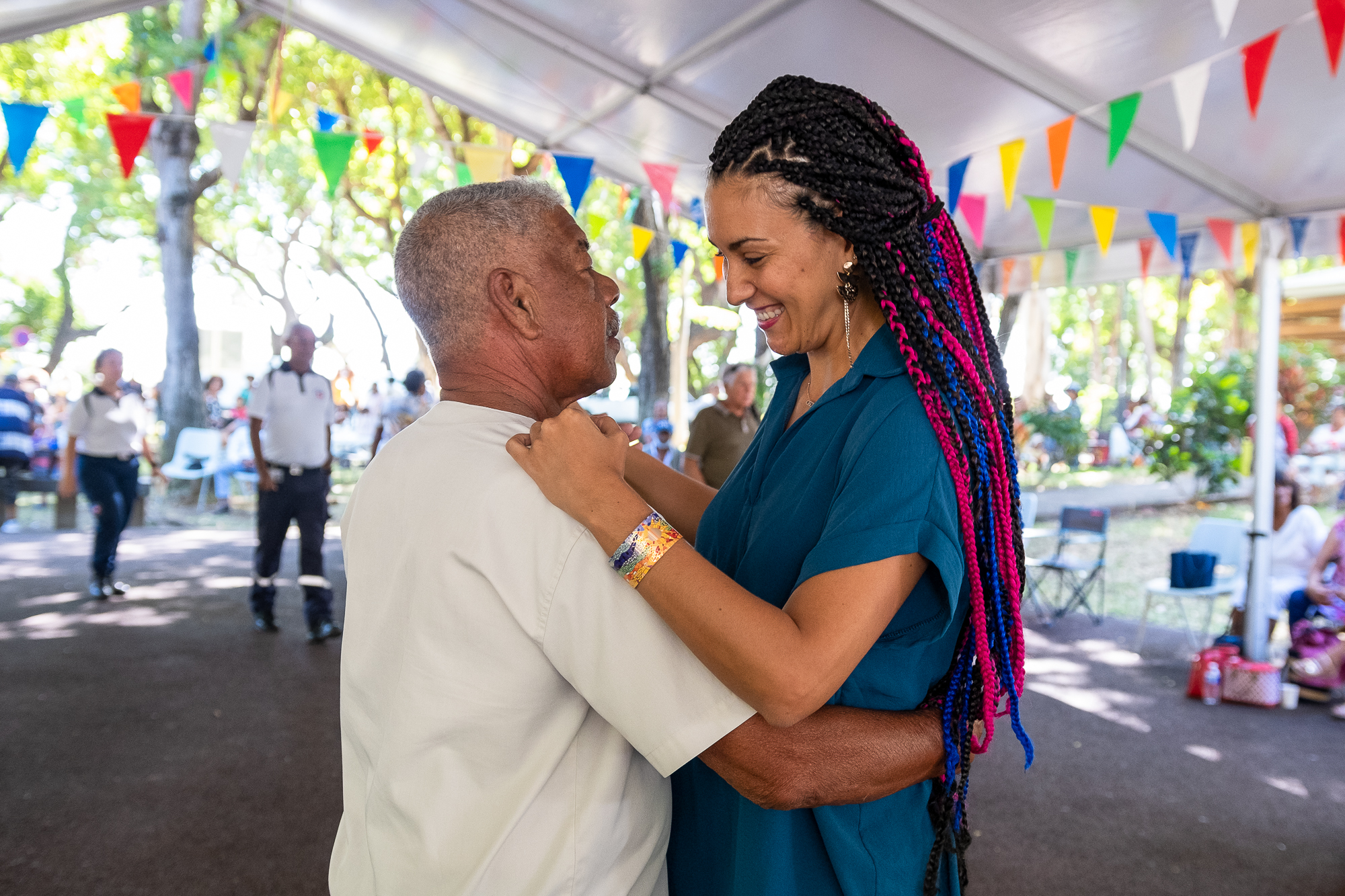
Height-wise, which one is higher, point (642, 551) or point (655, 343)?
point (655, 343)

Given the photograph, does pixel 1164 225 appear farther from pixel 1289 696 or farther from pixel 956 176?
pixel 1289 696

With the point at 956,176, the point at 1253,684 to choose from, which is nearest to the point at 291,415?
the point at 956,176

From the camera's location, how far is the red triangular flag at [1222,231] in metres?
5.36

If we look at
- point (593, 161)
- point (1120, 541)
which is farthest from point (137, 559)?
point (1120, 541)

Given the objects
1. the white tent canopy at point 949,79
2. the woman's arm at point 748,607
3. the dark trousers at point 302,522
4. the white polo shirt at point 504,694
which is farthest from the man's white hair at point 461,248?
the dark trousers at point 302,522

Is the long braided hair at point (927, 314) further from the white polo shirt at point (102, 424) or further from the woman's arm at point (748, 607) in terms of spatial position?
the white polo shirt at point (102, 424)

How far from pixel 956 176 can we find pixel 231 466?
11.6 m

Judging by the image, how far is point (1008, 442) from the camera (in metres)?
1.27

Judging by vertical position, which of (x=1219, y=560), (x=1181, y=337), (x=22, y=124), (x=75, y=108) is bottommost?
(x=1219, y=560)

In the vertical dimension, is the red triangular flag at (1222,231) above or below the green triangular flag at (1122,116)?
below

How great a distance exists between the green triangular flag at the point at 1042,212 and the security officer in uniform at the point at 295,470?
15.6ft

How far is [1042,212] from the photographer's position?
17.4 ft

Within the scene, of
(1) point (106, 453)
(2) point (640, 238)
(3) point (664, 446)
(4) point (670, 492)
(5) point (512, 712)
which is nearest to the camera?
(5) point (512, 712)

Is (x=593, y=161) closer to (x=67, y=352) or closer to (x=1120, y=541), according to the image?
(x=1120, y=541)
